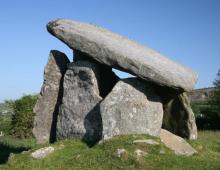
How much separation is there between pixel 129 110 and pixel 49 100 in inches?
132

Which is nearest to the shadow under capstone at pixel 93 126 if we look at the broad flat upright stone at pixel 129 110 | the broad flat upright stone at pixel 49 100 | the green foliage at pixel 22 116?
the broad flat upright stone at pixel 129 110

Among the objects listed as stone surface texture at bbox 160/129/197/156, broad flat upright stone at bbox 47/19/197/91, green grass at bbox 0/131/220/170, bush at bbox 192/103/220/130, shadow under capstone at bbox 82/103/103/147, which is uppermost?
broad flat upright stone at bbox 47/19/197/91

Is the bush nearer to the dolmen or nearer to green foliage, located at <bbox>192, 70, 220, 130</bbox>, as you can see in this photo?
green foliage, located at <bbox>192, 70, 220, 130</bbox>

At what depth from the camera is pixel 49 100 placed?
1731cm

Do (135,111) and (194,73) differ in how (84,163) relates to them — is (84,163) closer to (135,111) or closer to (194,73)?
(135,111)

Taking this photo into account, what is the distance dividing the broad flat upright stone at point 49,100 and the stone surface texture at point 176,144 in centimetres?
389

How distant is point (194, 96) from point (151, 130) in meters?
24.8

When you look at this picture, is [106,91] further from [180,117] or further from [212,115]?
[212,115]

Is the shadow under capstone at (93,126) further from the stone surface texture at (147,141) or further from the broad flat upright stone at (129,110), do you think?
the stone surface texture at (147,141)

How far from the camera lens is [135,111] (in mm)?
15422

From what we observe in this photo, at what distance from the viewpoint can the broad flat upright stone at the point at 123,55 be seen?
1502cm

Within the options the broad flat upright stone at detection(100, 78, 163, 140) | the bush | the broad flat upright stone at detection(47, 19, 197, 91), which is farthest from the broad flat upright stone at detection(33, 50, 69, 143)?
the bush

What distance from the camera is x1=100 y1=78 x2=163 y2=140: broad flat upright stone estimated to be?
15.3m

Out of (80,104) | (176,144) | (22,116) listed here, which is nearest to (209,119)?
(22,116)
